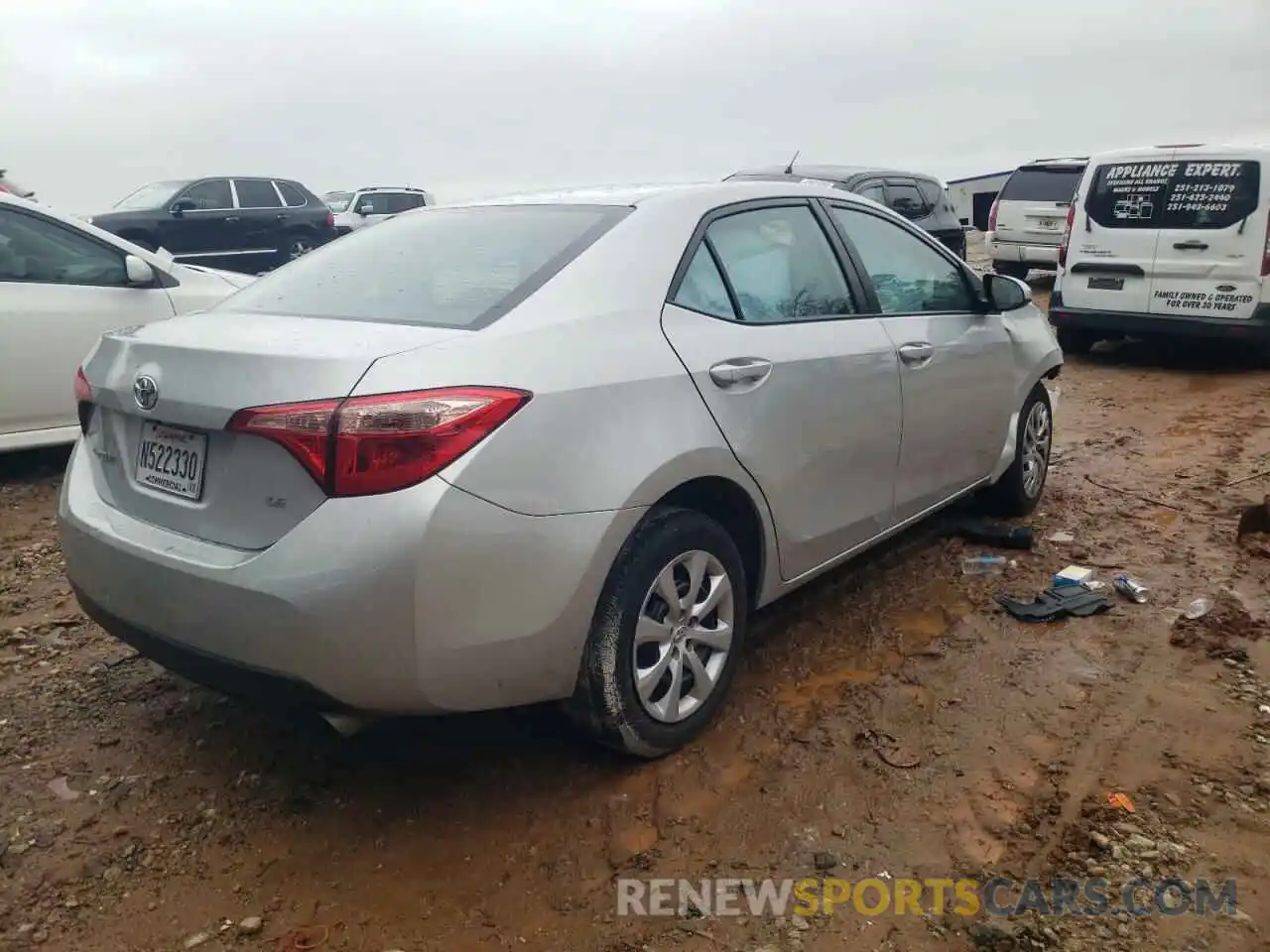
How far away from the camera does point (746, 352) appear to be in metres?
3.08

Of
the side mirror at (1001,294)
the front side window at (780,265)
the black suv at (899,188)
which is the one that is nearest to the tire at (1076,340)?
the black suv at (899,188)

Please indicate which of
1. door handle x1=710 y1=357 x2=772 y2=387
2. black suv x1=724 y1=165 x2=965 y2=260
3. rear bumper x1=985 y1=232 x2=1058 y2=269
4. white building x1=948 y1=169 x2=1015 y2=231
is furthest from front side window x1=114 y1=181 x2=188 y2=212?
white building x1=948 y1=169 x2=1015 y2=231

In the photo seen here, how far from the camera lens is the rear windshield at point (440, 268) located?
2736 mm

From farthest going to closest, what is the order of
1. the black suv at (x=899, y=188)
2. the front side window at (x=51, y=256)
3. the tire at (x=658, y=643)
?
1. the black suv at (x=899, y=188)
2. the front side window at (x=51, y=256)
3. the tire at (x=658, y=643)

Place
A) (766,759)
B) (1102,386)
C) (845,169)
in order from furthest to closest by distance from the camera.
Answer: (845,169) < (1102,386) < (766,759)

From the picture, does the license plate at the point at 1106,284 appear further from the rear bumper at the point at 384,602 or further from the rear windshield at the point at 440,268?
the rear bumper at the point at 384,602

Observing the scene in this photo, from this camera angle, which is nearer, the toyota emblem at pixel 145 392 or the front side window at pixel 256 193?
the toyota emblem at pixel 145 392

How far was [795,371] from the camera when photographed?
321cm

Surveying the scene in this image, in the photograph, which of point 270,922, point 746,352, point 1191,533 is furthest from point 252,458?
point 1191,533

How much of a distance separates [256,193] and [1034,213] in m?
10.7

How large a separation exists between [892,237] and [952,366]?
569mm

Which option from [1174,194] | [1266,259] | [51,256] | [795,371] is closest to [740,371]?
[795,371]

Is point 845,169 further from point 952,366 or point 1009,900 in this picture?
point 1009,900

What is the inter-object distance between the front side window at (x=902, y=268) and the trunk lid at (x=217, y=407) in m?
1.90
